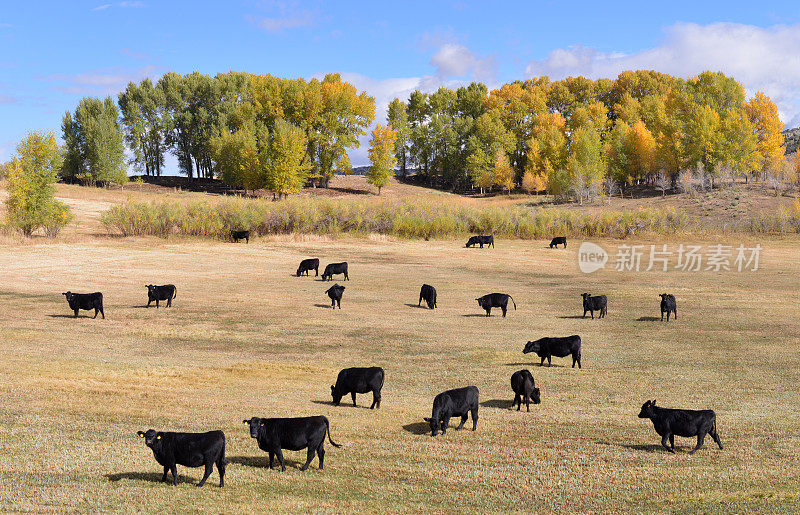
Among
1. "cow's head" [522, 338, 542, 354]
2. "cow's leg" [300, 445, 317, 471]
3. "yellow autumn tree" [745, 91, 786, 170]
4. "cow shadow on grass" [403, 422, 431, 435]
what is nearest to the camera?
"cow's leg" [300, 445, 317, 471]

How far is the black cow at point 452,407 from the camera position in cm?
1345

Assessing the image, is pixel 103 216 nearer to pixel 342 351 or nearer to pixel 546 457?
pixel 342 351

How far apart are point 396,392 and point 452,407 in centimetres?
403

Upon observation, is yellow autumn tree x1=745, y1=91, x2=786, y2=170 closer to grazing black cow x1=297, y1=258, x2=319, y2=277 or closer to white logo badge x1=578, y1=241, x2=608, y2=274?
white logo badge x1=578, y1=241, x2=608, y2=274

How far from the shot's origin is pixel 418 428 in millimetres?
14039

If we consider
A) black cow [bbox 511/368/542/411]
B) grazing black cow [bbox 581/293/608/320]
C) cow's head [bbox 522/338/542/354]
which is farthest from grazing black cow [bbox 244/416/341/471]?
grazing black cow [bbox 581/293/608/320]

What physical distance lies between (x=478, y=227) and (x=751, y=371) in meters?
51.1

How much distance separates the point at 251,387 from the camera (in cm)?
1738

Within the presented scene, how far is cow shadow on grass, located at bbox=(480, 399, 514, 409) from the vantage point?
16156 millimetres

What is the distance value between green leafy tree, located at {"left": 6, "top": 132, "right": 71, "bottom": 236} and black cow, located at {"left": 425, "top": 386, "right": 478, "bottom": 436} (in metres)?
53.0

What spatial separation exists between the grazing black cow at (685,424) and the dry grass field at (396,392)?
33 cm

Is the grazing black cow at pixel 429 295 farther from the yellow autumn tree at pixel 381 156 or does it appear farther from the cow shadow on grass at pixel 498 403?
the yellow autumn tree at pixel 381 156

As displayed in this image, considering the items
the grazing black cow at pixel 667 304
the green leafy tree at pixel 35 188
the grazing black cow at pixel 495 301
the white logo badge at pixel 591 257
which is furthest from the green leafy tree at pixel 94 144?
the grazing black cow at pixel 667 304

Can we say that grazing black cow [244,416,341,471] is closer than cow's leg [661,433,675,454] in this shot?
Yes
